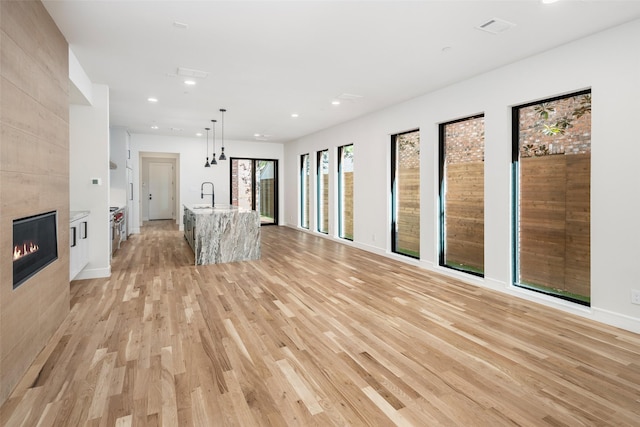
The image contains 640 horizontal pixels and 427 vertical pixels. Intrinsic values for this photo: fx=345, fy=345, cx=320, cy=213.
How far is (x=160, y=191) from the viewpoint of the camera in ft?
42.9

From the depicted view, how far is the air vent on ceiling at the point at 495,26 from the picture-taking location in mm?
3059

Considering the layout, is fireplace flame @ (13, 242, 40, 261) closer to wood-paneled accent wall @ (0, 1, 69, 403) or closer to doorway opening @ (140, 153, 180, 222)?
wood-paneled accent wall @ (0, 1, 69, 403)

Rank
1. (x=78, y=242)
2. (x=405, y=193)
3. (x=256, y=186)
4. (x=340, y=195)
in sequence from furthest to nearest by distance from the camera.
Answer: (x=256, y=186) → (x=340, y=195) → (x=405, y=193) → (x=78, y=242)

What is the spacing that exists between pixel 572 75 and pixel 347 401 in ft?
12.2

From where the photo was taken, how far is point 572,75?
136 inches

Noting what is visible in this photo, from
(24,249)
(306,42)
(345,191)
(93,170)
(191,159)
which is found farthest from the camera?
(191,159)

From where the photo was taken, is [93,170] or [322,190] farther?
[322,190]

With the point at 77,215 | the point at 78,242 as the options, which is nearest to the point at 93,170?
the point at 77,215

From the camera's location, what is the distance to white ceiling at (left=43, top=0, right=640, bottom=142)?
2852mm

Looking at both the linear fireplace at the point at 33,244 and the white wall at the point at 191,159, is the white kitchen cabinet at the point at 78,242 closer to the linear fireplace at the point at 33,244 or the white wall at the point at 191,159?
the linear fireplace at the point at 33,244

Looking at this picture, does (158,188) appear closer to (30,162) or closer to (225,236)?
(225,236)

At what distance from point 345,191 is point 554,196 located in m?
4.63

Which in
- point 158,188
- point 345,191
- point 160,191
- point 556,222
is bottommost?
point 556,222

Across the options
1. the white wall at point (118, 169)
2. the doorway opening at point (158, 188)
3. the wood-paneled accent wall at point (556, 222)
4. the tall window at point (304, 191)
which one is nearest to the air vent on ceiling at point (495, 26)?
the wood-paneled accent wall at point (556, 222)
